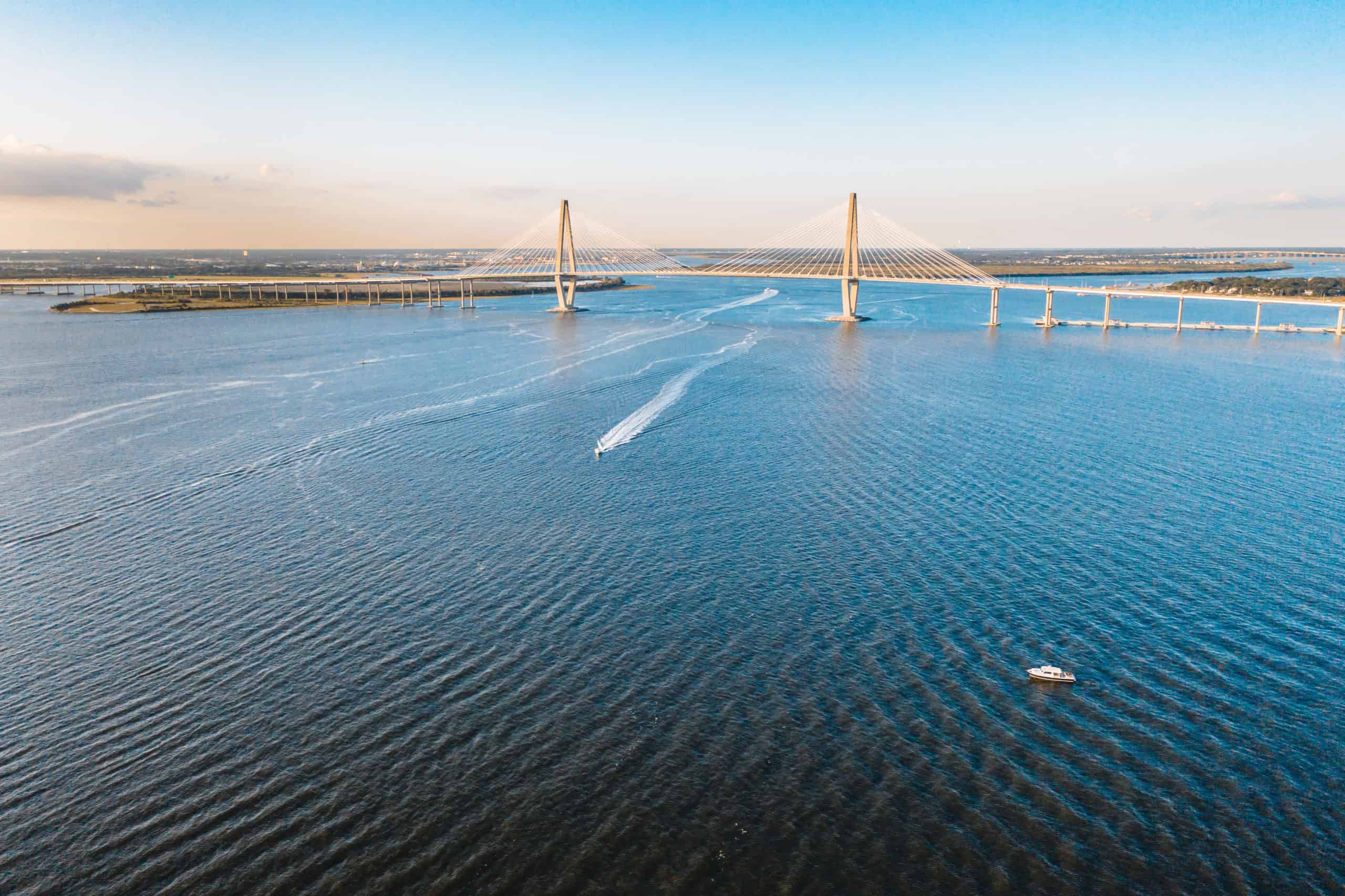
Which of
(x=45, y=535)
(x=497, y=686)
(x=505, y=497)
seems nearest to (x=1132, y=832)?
(x=497, y=686)

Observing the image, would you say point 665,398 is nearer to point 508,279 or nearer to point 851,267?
point 851,267

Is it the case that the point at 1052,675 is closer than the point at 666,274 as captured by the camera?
Yes

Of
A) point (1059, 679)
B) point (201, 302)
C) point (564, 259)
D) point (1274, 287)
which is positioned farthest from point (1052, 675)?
point (1274, 287)

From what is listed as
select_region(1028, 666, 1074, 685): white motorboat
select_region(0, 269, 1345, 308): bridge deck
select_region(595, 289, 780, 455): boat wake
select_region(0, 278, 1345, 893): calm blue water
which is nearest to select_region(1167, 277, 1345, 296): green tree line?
select_region(0, 269, 1345, 308): bridge deck

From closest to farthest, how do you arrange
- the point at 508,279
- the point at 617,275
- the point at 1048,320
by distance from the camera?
1. the point at 1048,320
2. the point at 617,275
3. the point at 508,279

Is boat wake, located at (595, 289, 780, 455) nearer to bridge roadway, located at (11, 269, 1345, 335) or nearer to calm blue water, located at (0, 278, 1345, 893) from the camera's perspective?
calm blue water, located at (0, 278, 1345, 893)

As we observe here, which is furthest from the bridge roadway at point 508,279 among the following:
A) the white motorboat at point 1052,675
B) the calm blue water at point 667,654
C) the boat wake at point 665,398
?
the white motorboat at point 1052,675

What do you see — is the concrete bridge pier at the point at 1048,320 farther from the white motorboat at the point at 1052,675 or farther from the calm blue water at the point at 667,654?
the white motorboat at the point at 1052,675
